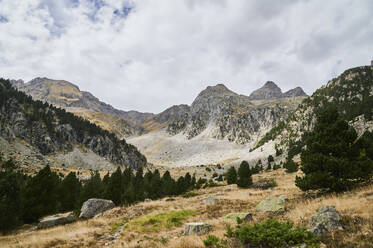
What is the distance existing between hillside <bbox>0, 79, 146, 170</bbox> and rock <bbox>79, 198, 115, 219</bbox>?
7258cm

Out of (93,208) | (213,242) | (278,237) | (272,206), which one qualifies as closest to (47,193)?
(93,208)

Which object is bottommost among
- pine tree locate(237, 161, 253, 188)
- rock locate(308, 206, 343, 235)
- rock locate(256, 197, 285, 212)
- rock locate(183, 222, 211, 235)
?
pine tree locate(237, 161, 253, 188)

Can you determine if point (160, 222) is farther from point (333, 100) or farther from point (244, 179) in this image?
point (333, 100)

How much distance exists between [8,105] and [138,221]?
13300 centimetres

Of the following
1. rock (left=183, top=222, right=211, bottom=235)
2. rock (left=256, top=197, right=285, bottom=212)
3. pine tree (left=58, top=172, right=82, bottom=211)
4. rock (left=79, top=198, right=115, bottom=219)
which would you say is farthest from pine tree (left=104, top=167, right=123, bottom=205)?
rock (left=256, top=197, right=285, bottom=212)

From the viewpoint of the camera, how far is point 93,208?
22.6 meters

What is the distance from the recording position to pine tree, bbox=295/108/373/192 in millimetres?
12562

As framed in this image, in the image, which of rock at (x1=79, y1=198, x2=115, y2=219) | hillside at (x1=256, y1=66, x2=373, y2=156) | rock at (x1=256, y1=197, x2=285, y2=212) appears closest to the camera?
rock at (x1=256, y1=197, x2=285, y2=212)

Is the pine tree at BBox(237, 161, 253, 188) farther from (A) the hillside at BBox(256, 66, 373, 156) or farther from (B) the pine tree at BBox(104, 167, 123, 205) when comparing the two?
(A) the hillside at BBox(256, 66, 373, 156)

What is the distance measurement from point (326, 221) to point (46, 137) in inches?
5212

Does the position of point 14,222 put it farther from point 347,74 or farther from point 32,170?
point 347,74

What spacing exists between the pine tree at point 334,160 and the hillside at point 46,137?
3737 inches

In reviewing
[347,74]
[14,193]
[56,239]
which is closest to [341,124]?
[56,239]

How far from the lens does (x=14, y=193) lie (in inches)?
765
